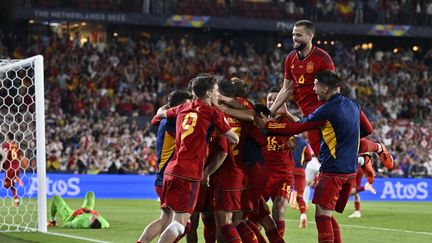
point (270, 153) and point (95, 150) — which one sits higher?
point (270, 153)

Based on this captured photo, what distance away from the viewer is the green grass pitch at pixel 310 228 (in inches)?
484

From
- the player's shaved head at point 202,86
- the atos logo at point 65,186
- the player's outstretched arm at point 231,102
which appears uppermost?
the player's shaved head at point 202,86

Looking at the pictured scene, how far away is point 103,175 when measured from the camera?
26.7 meters

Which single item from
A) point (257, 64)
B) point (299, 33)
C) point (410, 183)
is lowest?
point (410, 183)

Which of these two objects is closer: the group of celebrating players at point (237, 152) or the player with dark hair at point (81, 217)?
the group of celebrating players at point (237, 152)

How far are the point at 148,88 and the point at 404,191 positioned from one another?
11.1 metres

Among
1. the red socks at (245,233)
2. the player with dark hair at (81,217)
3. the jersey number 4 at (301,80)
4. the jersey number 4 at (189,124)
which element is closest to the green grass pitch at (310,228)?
the player with dark hair at (81,217)

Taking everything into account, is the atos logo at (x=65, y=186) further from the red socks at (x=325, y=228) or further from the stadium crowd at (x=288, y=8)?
the red socks at (x=325, y=228)

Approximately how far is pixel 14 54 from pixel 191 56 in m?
7.32

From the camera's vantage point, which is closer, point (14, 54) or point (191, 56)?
point (14, 54)

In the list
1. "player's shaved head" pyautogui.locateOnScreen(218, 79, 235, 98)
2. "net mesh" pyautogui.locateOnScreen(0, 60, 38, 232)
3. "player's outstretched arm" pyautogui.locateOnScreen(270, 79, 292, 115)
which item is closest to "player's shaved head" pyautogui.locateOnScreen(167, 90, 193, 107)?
"player's shaved head" pyautogui.locateOnScreen(218, 79, 235, 98)

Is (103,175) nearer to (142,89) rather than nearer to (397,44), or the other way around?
(142,89)

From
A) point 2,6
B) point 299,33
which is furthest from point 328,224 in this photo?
point 2,6

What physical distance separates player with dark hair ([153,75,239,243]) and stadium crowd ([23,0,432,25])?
27.6 meters
